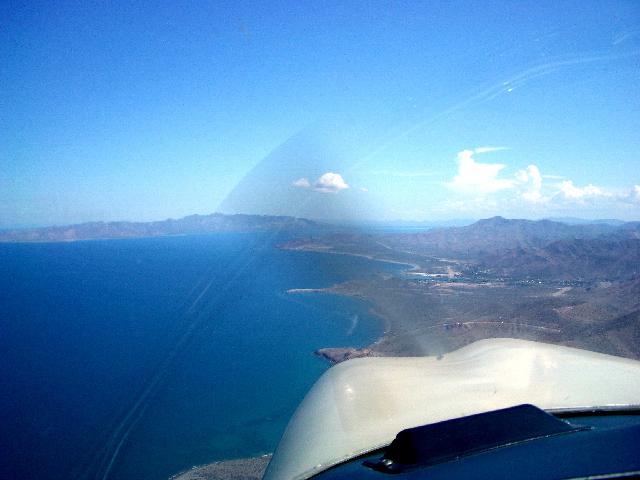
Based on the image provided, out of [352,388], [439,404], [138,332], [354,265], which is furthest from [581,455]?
[354,265]

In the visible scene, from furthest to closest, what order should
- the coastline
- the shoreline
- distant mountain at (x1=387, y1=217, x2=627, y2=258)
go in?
1. distant mountain at (x1=387, y1=217, x2=627, y2=258)
2. the shoreline
3. the coastline

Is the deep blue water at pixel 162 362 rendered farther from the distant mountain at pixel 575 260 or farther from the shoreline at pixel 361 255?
the distant mountain at pixel 575 260

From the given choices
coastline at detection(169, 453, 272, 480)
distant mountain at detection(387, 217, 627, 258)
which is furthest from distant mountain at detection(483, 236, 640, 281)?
coastline at detection(169, 453, 272, 480)

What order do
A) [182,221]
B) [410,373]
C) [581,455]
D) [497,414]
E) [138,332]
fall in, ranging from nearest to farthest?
[581,455]
[497,414]
[410,373]
[138,332]
[182,221]

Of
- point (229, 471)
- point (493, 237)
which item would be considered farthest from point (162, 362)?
point (493, 237)

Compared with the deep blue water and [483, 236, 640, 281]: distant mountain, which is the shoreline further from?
[483, 236, 640, 281]: distant mountain

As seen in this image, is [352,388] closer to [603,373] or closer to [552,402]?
[552,402]

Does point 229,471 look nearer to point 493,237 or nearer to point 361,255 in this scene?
point 361,255

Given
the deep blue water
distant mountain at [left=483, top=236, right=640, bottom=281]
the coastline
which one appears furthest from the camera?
distant mountain at [left=483, top=236, right=640, bottom=281]
